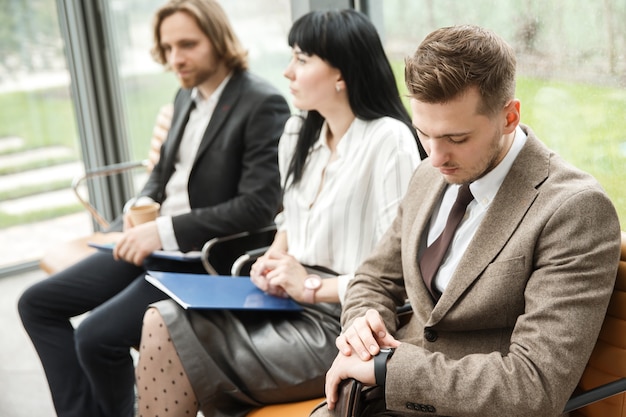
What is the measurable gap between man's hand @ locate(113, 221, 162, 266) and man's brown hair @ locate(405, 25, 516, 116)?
5.02 feet

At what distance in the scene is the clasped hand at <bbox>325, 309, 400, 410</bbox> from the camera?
66.2 inches

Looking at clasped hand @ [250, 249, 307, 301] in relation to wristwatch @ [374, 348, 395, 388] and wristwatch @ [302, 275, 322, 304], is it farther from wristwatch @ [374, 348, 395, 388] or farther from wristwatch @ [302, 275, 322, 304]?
wristwatch @ [374, 348, 395, 388]

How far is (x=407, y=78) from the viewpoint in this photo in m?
1.65

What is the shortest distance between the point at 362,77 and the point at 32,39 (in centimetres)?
343

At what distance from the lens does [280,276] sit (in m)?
2.28

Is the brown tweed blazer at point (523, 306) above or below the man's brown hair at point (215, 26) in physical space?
below

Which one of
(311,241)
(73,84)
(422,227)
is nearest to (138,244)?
(311,241)

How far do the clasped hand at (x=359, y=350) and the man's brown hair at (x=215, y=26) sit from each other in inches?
61.3

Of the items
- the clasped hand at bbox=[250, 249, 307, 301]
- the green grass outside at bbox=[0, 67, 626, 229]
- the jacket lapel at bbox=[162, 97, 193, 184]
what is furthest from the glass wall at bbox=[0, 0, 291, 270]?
the clasped hand at bbox=[250, 249, 307, 301]

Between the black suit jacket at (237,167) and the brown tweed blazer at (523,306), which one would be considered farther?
the black suit jacket at (237,167)

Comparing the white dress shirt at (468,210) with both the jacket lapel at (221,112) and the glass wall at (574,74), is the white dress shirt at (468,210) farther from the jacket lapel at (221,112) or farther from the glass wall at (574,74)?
the jacket lapel at (221,112)

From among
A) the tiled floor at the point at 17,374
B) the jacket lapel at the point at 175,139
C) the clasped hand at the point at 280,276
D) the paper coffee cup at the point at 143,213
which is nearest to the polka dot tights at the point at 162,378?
the clasped hand at the point at 280,276

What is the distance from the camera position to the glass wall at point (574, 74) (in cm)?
224

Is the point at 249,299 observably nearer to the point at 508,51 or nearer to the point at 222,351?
the point at 222,351
